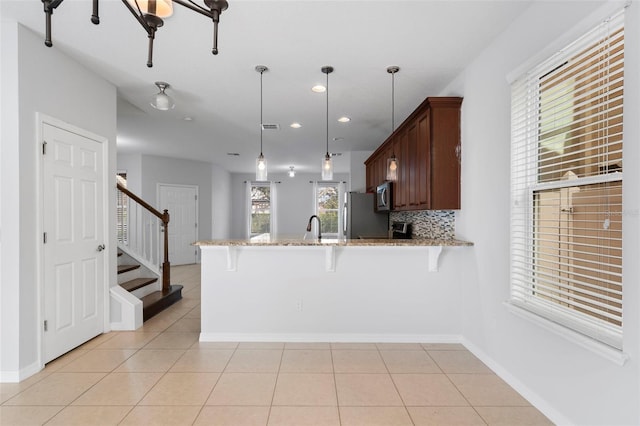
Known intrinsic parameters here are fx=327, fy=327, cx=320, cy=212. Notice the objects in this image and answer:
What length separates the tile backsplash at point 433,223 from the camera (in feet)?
11.3

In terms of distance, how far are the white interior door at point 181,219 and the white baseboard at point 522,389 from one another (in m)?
6.74

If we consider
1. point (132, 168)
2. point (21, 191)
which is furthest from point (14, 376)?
point (132, 168)

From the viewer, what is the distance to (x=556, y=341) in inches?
76.0

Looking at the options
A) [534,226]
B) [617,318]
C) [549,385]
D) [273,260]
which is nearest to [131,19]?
[273,260]

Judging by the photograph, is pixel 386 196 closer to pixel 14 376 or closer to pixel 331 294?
pixel 331 294

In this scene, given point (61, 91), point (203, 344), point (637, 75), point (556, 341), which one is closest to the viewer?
point (637, 75)

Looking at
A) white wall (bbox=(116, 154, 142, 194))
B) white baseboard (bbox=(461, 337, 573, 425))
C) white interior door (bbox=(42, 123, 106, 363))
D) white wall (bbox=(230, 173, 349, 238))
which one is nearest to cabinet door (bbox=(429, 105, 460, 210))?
white baseboard (bbox=(461, 337, 573, 425))

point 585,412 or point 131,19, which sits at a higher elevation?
point 131,19

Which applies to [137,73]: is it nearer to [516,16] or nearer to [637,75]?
[516,16]

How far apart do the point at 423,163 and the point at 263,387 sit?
2.43 metres

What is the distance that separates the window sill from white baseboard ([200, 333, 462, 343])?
1.05 meters

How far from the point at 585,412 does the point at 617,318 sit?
1.95ft

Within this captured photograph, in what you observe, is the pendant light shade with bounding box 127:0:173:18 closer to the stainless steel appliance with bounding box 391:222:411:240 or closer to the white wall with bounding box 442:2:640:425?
the white wall with bounding box 442:2:640:425

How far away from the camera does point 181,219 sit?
7863 mm
